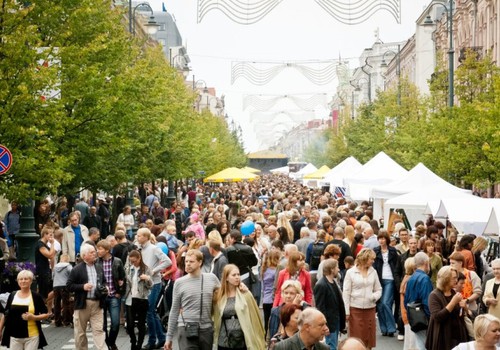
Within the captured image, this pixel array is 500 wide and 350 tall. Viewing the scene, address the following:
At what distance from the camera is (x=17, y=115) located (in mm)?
18141

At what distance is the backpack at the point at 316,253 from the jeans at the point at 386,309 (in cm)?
120

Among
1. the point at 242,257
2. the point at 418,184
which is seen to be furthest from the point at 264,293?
the point at 418,184

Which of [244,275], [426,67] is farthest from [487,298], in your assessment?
[426,67]

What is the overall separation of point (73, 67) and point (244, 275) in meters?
8.89

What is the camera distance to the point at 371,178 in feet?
112

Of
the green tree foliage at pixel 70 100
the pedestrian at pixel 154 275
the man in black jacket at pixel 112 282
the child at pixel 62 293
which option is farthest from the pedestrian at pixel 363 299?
the green tree foliage at pixel 70 100

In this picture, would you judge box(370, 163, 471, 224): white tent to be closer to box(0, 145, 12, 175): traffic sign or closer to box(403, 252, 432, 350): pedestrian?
box(0, 145, 12, 175): traffic sign

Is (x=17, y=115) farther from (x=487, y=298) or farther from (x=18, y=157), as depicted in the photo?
(x=487, y=298)

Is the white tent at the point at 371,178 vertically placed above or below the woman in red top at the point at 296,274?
above

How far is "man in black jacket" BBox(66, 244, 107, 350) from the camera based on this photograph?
1314cm

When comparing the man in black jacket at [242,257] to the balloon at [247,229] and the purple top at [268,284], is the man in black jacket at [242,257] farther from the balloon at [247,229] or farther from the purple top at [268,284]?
the balloon at [247,229]

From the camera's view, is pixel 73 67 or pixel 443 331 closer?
pixel 443 331

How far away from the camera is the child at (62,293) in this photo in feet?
54.3

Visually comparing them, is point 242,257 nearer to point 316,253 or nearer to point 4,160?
point 316,253
